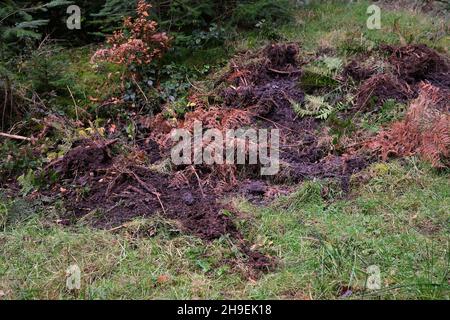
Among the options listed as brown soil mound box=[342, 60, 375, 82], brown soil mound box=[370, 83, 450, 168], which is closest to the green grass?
brown soil mound box=[370, 83, 450, 168]

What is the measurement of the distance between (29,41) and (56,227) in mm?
3468

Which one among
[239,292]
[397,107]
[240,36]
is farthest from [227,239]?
[240,36]

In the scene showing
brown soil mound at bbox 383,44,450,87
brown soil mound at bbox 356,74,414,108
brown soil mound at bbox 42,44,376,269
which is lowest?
brown soil mound at bbox 42,44,376,269

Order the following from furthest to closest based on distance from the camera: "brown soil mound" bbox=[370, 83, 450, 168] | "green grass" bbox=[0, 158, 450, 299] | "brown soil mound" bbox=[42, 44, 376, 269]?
"brown soil mound" bbox=[370, 83, 450, 168] < "brown soil mound" bbox=[42, 44, 376, 269] < "green grass" bbox=[0, 158, 450, 299]

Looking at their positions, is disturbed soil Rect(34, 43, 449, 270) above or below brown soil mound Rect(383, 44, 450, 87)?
below

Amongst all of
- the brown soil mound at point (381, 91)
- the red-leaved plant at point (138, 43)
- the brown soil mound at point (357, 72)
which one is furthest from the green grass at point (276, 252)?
the red-leaved plant at point (138, 43)

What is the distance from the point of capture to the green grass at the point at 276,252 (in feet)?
11.5

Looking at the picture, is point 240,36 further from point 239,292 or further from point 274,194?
point 239,292

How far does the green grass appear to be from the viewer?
11.5ft

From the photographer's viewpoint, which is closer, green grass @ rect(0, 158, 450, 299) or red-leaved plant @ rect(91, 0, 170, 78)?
green grass @ rect(0, 158, 450, 299)

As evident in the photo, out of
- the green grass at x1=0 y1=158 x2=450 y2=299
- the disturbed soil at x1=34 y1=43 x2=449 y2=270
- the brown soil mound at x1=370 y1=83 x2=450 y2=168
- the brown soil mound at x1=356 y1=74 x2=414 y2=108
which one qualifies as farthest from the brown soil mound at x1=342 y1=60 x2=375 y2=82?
the green grass at x1=0 y1=158 x2=450 y2=299

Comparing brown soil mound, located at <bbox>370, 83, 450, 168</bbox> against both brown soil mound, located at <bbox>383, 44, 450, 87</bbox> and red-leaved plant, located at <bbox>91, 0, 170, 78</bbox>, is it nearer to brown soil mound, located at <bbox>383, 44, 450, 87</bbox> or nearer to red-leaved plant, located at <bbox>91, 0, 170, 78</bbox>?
brown soil mound, located at <bbox>383, 44, 450, 87</bbox>

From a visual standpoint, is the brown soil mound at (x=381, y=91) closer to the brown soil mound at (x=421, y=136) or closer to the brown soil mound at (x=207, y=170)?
the brown soil mound at (x=421, y=136)

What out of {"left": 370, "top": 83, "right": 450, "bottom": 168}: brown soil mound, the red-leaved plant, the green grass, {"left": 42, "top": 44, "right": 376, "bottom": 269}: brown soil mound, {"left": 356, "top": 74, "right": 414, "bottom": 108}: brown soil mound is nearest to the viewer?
the green grass
